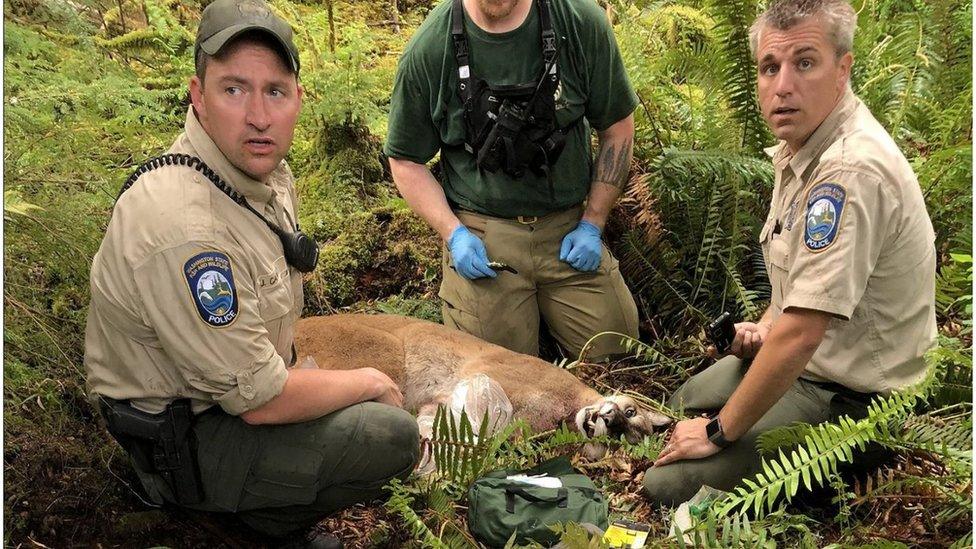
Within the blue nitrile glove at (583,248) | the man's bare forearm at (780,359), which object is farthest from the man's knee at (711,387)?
the blue nitrile glove at (583,248)

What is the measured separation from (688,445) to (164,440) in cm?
250

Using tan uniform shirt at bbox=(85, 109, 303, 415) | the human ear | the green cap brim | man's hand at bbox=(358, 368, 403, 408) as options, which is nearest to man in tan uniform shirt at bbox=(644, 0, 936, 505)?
man's hand at bbox=(358, 368, 403, 408)

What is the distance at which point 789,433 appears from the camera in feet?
12.7

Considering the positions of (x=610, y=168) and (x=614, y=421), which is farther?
(x=610, y=168)

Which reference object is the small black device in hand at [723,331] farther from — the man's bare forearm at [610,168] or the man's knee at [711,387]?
the man's bare forearm at [610,168]

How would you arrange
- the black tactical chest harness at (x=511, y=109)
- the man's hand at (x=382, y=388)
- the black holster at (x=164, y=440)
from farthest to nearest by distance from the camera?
the black tactical chest harness at (x=511, y=109) → the man's hand at (x=382, y=388) → the black holster at (x=164, y=440)

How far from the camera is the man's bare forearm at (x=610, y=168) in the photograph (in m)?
6.00

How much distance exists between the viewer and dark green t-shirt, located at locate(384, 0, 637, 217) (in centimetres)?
561

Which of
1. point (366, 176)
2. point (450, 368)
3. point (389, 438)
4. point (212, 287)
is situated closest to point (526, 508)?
point (389, 438)

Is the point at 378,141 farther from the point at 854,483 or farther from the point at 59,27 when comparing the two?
the point at 854,483

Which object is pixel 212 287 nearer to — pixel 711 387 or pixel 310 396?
pixel 310 396

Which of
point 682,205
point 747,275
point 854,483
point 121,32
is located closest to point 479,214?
point 682,205

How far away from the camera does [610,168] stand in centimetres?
602

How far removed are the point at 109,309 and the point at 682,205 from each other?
13.2 feet
